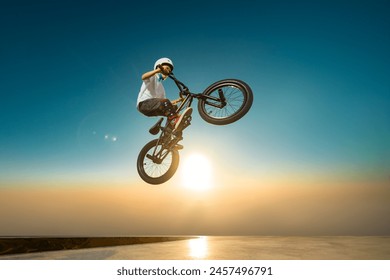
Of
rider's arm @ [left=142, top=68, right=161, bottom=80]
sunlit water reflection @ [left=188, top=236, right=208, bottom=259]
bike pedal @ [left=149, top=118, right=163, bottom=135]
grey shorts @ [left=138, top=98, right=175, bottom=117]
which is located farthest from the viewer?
sunlit water reflection @ [left=188, top=236, right=208, bottom=259]

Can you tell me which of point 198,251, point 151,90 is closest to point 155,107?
point 151,90

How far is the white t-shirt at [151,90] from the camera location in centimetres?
605

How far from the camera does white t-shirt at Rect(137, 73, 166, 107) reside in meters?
6.05

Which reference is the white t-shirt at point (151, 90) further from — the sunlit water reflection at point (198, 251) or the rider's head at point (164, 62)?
the sunlit water reflection at point (198, 251)

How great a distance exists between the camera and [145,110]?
6.20 metres

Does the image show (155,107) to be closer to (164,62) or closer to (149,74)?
(149,74)

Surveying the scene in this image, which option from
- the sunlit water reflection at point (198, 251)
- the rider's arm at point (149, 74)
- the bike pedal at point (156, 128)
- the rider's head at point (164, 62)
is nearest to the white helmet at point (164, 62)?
the rider's head at point (164, 62)

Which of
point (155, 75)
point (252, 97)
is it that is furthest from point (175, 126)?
point (252, 97)

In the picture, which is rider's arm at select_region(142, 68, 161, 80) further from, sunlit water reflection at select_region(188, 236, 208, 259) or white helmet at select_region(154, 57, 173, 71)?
sunlit water reflection at select_region(188, 236, 208, 259)

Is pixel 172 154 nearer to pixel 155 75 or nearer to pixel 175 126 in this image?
pixel 175 126

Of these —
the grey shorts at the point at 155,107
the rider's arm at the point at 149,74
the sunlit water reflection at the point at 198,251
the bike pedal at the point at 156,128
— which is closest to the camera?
the rider's arm at the point at 149,74

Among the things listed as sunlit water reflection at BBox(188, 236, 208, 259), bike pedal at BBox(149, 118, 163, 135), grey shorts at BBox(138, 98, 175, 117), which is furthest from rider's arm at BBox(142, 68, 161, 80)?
sunlit water reflection at BBox(188, 236, 208, 259)

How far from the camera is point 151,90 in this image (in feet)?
20.2
